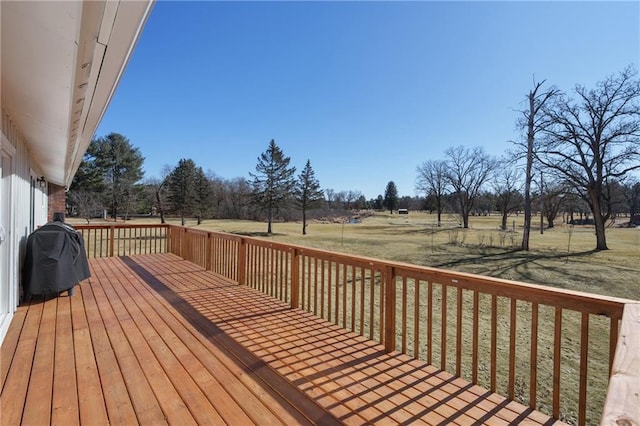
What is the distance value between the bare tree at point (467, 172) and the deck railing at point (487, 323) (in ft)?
91.1

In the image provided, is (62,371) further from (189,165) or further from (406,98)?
(189,165)

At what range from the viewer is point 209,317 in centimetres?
347

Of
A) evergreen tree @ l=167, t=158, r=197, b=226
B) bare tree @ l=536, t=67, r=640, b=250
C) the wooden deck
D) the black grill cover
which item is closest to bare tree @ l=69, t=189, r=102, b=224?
evergreen tree @ l=167, t=158, r=197, b=226

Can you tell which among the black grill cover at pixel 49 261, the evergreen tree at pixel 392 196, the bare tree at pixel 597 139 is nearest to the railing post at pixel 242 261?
the black grill cover at pixel 49 261

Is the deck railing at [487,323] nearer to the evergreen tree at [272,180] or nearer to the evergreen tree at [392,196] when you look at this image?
the evergreen tree at [272,180]

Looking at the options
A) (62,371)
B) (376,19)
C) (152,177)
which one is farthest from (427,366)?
(152,177)

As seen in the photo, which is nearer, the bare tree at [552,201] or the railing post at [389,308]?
the railing post at [389,308]

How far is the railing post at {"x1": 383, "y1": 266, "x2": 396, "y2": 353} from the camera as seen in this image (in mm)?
2795

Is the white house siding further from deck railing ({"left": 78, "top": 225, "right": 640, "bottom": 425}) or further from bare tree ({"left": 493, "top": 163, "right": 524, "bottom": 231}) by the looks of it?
bare tree ({"left": 493, "top": 163, "right": 524, "bottom": 231})

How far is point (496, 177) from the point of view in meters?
31.5

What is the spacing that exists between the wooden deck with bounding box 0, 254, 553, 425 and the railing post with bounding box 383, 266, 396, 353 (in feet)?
0.32

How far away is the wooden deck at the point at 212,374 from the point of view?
1.86m

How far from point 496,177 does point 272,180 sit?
22.5m

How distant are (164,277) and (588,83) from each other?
1845cm
